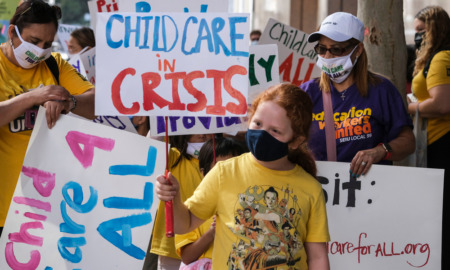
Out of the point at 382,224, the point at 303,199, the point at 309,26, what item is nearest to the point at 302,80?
the point at 382,224

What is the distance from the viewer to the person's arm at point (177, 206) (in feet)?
11.4

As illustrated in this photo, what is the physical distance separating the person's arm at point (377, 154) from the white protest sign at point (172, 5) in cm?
111

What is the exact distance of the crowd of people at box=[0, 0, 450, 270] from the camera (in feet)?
11.4

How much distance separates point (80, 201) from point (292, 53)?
117 inches

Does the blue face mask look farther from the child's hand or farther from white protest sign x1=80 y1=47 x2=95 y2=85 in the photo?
white protest sign x1=80 y1=47 x2=95 y2=85

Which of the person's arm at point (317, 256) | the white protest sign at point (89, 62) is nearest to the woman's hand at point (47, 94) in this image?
the person's arm at point (317, 256)

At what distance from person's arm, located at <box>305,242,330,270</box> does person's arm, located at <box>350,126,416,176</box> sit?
88 centimetres

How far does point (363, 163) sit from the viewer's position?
14.3 ft

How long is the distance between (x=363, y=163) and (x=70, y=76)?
164 cm

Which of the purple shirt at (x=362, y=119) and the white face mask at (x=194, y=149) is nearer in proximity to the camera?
the purple shirt at (x=362, y=119)

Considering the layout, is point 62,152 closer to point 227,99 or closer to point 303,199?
point 227,99

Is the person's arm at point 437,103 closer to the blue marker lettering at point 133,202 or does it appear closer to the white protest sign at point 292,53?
the white protest sign at point 292,53

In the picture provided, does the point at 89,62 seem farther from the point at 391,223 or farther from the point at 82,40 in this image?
the point at 391,223

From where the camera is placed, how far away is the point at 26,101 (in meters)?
4.18
